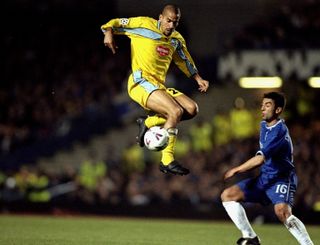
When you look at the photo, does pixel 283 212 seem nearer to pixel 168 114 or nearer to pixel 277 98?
pixel 277 98

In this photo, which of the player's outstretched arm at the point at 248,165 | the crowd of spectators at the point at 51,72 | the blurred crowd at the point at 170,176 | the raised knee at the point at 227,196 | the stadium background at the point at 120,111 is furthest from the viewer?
the crowd of spectators at the point at 51,72

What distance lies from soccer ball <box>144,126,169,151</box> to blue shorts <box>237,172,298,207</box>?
1242 mm

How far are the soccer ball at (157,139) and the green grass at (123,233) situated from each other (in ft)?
7.00

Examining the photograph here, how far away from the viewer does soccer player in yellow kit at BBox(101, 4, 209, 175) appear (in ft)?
32.0

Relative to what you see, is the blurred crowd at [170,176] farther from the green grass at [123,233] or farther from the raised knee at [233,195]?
the raised knee at [233,195]

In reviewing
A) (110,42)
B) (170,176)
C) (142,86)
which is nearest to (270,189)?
(142,86)

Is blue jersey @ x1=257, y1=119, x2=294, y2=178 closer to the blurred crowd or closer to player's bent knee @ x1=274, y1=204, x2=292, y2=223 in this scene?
player's bent knee @ x1=274, y1=204, x2=292, y2=223

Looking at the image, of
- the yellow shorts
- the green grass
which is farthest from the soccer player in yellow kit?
the green grass

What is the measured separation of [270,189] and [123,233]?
13.7 feet

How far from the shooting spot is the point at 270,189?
975cm

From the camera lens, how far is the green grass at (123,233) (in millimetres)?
11445

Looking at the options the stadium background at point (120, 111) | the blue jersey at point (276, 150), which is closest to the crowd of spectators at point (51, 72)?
the stadium background at point (120, 111)

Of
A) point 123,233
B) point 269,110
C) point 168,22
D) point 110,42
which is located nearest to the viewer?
point 110,42

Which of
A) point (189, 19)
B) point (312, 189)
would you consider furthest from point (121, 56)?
point (312, 189)
